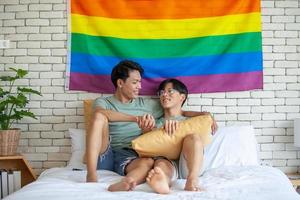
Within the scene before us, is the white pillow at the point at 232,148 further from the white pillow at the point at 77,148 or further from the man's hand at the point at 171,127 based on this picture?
the white pillow at the point at 77,148

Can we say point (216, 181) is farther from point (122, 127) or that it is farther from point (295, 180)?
point (295, 180)

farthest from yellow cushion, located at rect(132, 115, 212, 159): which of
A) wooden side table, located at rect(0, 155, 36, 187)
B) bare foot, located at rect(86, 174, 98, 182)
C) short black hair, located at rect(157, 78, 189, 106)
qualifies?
wooden side table, located at rect(0, 155, 36, 187)

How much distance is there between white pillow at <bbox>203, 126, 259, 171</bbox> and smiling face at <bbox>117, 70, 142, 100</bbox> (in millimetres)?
664

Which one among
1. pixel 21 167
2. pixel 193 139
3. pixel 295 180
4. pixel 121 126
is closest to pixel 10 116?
pixel 21 167

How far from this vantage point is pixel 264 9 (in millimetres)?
3080

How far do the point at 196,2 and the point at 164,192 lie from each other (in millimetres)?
1785

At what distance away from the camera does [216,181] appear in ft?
6.64

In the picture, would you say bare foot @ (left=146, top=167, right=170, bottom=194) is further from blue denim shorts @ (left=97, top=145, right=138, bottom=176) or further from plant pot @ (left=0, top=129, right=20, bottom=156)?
plant pot @ (left=0, top=129, right=20, bottom=156)

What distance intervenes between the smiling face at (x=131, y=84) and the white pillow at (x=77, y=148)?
496mm

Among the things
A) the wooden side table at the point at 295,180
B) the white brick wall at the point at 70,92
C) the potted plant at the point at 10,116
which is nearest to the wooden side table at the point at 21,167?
the white brick wall at the point at 70,92

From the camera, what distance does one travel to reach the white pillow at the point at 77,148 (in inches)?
107

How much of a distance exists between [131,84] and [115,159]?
549 mm

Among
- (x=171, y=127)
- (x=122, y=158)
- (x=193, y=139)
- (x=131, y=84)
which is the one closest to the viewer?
(x=193, y=139)

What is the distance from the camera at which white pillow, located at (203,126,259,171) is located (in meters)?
2.62
